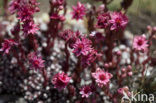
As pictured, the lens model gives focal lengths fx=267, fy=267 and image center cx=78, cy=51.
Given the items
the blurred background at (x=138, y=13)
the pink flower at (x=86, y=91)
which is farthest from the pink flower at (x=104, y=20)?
the blurred background at (x=138, y=13)

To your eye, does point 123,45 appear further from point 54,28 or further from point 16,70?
point 16,70

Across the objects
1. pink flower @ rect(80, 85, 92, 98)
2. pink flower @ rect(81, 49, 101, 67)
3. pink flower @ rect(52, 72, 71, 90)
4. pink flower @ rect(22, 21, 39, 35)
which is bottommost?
pink flower @ rect(80, 85, 92, 98)

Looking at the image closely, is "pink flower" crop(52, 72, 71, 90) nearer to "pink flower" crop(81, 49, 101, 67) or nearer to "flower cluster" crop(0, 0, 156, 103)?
"flower cluster" crop(0, 0, 156, 103)

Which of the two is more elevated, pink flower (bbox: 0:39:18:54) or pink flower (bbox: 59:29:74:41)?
pink flower (bbox: 59:29:74:41)

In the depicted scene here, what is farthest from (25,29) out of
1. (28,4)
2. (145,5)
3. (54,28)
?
(145,5)

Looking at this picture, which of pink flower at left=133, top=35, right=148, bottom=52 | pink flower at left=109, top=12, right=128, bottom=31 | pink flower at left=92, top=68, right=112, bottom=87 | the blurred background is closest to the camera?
pink flower at left=92, top=68, right=112, bottom=87

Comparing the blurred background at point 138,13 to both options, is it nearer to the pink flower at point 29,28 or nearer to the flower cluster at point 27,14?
the flower cluster at point 27,14

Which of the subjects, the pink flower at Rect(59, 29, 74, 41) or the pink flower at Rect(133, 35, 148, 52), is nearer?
the pink flower at Rect(59, 29, 74, 41)

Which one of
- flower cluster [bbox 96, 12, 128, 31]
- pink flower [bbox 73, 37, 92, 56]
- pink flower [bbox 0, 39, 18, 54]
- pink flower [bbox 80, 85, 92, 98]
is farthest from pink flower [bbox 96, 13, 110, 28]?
pink flower [bbox 0, 39, 18, 54]

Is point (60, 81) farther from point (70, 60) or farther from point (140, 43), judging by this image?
point (140, 43)
